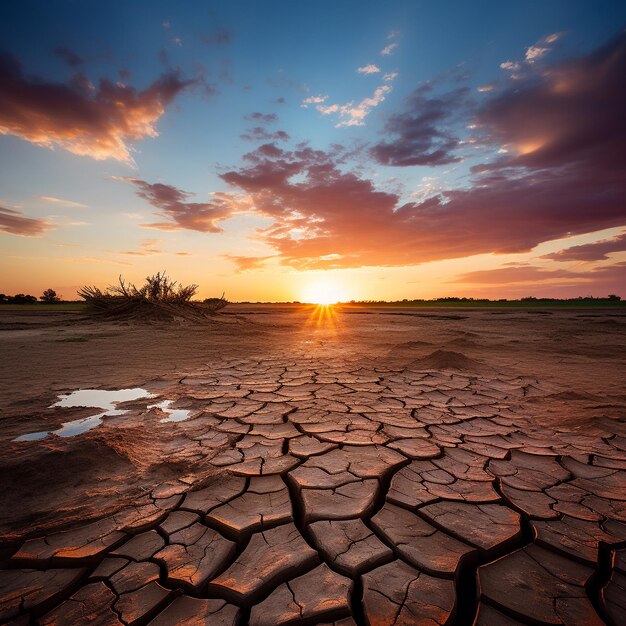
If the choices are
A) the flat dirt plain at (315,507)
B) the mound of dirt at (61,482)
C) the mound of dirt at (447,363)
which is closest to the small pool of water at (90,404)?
the flat dirt plain at (315,507)

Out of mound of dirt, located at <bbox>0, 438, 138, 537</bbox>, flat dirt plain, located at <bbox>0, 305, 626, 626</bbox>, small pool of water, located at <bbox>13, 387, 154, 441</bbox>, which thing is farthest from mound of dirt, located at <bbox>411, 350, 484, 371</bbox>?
mound of dirt, located at <bbox>0, 438, 138, 537</bbox>

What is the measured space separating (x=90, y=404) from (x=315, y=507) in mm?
2595

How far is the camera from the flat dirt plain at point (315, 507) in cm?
109

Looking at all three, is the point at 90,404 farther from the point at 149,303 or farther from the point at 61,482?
the point at 149,303

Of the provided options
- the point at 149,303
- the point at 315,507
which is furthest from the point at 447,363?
the point at 149,303

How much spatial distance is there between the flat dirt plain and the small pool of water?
5 cm

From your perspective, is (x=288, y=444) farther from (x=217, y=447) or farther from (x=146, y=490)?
(x=146, y=490)

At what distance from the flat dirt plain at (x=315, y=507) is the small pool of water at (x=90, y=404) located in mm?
47

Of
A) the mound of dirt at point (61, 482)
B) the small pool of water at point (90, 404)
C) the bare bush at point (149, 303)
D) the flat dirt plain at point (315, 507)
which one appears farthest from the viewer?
the bare bush at point (149, 303)

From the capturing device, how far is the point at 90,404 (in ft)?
10.0

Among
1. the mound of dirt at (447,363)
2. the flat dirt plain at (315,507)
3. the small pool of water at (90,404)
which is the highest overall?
the mound of dirt at (447,363)

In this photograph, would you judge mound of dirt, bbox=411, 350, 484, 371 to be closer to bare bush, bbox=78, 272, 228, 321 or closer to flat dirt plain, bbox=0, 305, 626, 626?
flat dirt plain, bbox=0, 305, 626, 626

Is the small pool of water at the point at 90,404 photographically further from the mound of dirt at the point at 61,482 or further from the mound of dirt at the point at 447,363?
the mound of dirt at the point at 447,363

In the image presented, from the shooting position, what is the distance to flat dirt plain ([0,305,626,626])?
1089mm
